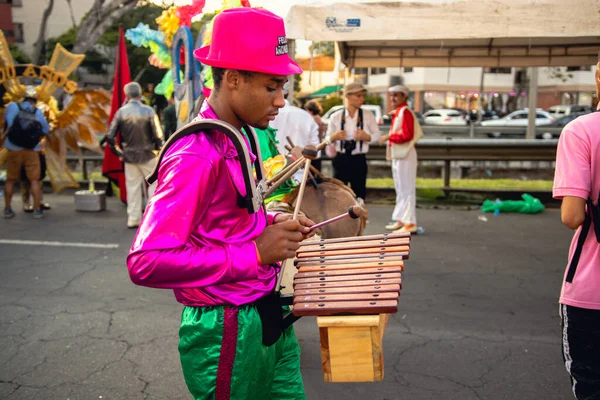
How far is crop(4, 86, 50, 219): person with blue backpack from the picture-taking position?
887 centimetres

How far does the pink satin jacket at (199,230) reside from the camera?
1658 mm

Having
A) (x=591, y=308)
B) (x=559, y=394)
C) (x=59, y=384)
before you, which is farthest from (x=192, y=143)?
(x=559, y=394)

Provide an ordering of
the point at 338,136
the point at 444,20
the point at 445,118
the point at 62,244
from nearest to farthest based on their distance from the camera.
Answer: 1. the point at 444,20
2. the point at 62,244
3. the point at 338,136
4. the point at 445,118

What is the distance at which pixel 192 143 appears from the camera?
173cm

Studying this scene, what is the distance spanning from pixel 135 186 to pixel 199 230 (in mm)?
7377

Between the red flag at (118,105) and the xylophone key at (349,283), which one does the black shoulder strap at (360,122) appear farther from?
the xylophone key at (349,283)

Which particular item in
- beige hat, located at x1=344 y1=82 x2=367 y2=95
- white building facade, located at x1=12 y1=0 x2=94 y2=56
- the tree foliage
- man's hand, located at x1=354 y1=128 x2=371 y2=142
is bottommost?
man's hand, located at x1=354 y1=128 x2=371 y2=142

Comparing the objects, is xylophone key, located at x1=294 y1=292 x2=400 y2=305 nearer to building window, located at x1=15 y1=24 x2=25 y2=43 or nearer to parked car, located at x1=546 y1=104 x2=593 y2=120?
parked car, located at x1=546 y1=104 x2=593 y2=120

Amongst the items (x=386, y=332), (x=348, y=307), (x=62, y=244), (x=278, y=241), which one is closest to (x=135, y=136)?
(x=62, y=244)

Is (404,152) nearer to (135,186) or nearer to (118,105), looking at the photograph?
(135,186)

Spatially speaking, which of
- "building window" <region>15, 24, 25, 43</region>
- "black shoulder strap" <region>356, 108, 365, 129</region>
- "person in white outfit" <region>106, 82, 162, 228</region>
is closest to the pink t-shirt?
"black shoulder strap" <region>356, 108, 365, 129</region>

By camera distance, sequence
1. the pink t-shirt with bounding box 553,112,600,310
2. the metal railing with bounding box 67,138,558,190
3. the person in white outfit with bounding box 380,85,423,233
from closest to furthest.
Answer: the pink t-shirt with bounding box 553,112,600,310, the person in white outfit with bounding box 380,85,423,233, the metal railing with bounding box 67,138,558,190

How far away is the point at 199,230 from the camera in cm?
180

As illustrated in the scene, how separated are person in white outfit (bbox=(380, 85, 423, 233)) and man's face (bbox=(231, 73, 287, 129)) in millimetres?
6155
